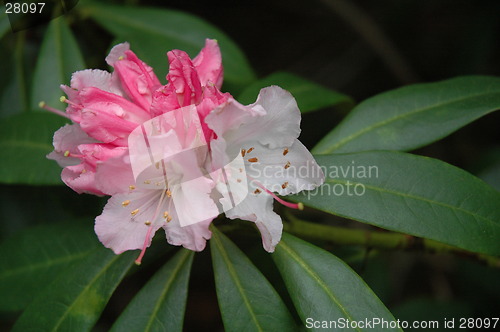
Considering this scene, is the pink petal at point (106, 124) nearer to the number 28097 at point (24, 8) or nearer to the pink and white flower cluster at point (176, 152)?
the pink and white flower cluster at point (176, 152)

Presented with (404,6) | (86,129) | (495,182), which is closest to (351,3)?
(404,6)

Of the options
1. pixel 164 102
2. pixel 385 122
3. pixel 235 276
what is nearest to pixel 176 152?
pixel 164 102

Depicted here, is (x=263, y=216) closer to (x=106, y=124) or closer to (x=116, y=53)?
(x=106, y=124)

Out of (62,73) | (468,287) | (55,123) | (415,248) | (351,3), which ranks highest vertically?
(351,3)

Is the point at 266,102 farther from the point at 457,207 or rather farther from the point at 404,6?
the point at 404,6

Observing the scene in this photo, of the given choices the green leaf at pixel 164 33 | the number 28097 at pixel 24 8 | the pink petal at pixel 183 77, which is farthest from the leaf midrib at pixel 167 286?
the number 28097 at pixel 24 8

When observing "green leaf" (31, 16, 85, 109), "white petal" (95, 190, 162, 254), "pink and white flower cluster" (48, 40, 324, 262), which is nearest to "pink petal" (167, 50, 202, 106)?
"pink and white flower cluster" (48, 40, 324, 262)
